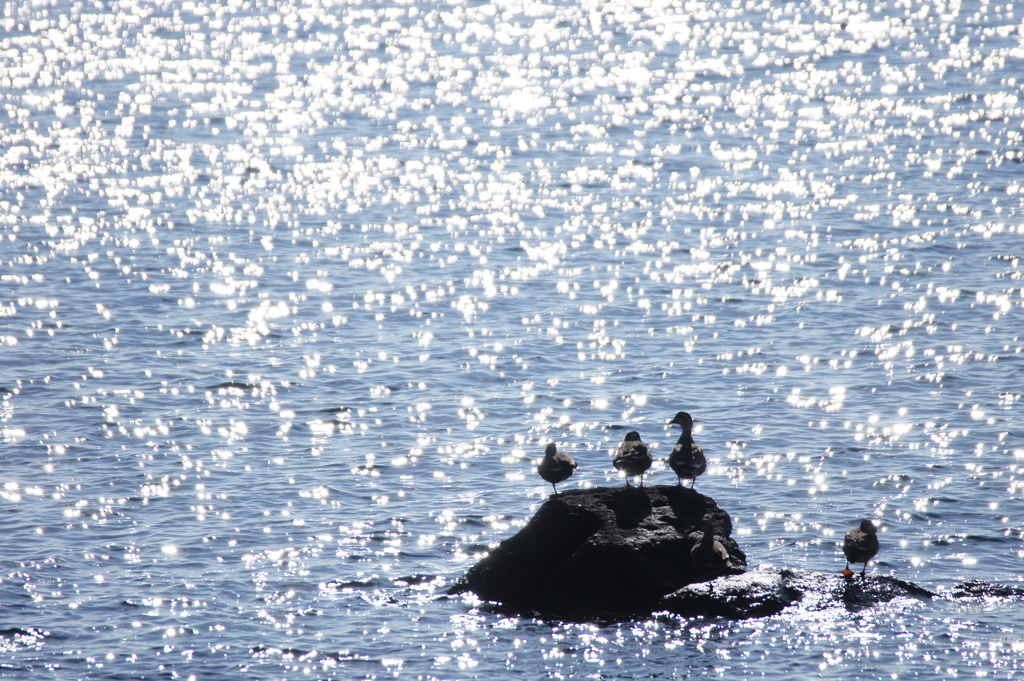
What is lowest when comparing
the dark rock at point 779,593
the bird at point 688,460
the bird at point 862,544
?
the dark rock at point 779,593

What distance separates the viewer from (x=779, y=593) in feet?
75.4

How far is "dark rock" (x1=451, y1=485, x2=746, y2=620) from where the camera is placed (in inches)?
901

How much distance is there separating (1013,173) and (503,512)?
126ft

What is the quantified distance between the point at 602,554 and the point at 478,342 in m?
19.9

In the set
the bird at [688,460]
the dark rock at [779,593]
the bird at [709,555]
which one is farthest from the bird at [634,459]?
the dark rock at [779,593]

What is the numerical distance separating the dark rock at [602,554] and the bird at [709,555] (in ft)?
0.45

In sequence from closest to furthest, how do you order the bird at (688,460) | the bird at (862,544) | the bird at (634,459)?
1. the bird at (862,544)
2. the bird at (634,459)
3. the bird at (688,460)

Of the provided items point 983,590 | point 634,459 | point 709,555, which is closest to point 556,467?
point 634,459

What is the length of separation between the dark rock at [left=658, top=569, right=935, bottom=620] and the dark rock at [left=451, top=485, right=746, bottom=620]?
0.31 m

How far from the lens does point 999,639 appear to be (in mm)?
22375

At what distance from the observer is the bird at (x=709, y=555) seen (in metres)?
22.7

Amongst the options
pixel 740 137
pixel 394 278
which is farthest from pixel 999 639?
pixel 740 137

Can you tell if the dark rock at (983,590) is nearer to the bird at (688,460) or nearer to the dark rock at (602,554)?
the dark rock at (602,554)

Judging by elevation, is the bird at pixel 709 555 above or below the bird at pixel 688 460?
below
